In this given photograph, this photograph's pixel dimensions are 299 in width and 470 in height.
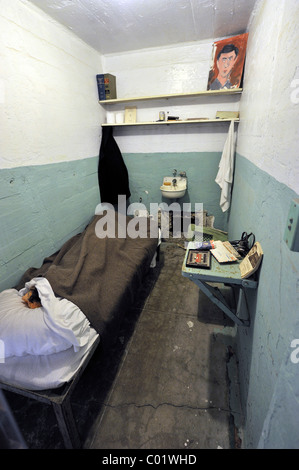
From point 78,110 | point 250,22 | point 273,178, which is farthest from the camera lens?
point 78,110

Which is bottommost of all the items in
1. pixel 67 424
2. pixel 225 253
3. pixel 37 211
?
pixel 67 424

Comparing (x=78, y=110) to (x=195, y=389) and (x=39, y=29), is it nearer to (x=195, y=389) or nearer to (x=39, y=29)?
(x=39, y=29)

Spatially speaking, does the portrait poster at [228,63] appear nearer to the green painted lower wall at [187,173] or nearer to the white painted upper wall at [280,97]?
the green painted lower wall at [187,173]

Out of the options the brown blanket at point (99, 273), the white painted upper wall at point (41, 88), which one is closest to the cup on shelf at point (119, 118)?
the white painted upper wall at point (41, 88)

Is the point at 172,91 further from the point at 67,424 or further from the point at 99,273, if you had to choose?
the point at 67,424

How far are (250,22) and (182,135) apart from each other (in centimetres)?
133

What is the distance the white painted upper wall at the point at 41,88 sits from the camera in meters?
1.72

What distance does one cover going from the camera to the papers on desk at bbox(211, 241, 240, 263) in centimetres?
146

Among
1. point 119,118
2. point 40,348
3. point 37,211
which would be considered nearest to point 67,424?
point 40,348

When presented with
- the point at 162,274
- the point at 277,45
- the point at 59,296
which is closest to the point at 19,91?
the point at 59,296

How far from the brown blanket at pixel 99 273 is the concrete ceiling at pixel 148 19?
2.18m

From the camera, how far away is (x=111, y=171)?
3.28 m

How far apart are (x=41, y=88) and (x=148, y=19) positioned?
1.35 m

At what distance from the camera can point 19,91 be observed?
5.98 feet
